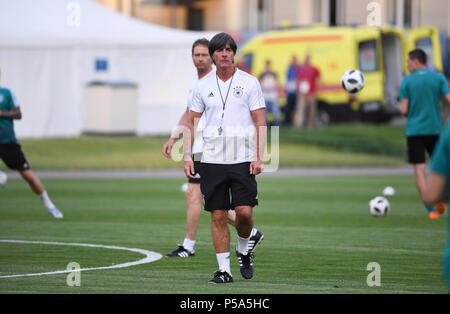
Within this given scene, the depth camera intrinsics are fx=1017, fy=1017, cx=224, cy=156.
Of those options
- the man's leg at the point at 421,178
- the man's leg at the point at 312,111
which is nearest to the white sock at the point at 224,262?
the man's leg at the point at 421,178

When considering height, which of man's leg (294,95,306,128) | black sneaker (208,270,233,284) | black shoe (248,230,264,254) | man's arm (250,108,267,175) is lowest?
man's leg (294,95,306,128)

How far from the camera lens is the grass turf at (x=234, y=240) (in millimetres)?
8891

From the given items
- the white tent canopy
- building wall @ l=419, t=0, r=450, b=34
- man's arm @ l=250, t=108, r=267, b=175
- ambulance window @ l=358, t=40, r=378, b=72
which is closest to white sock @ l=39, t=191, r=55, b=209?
man's arm @ l=250, t=108, r=267, b=175

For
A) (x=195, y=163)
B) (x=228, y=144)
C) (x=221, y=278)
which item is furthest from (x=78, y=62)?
(x=221, y=278)

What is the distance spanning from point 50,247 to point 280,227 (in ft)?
12.3

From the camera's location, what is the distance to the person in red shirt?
1256 inches

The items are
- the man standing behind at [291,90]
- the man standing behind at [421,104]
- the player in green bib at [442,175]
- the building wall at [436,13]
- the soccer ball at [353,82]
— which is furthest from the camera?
the building wall at [436,13]

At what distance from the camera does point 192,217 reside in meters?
11.1

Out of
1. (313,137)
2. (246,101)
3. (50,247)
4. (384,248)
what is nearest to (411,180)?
(313,137)

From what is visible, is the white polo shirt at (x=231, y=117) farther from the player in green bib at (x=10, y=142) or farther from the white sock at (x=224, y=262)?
the player in green bib at (x=10, y=142)

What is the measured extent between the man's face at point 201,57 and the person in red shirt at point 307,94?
837 inches

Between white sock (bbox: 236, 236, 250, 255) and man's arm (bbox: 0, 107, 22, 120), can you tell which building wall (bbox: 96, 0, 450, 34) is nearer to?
man's arm (bbox: 0, 107, 22, 120)

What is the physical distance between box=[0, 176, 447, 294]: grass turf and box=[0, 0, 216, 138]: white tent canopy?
11.7 m
